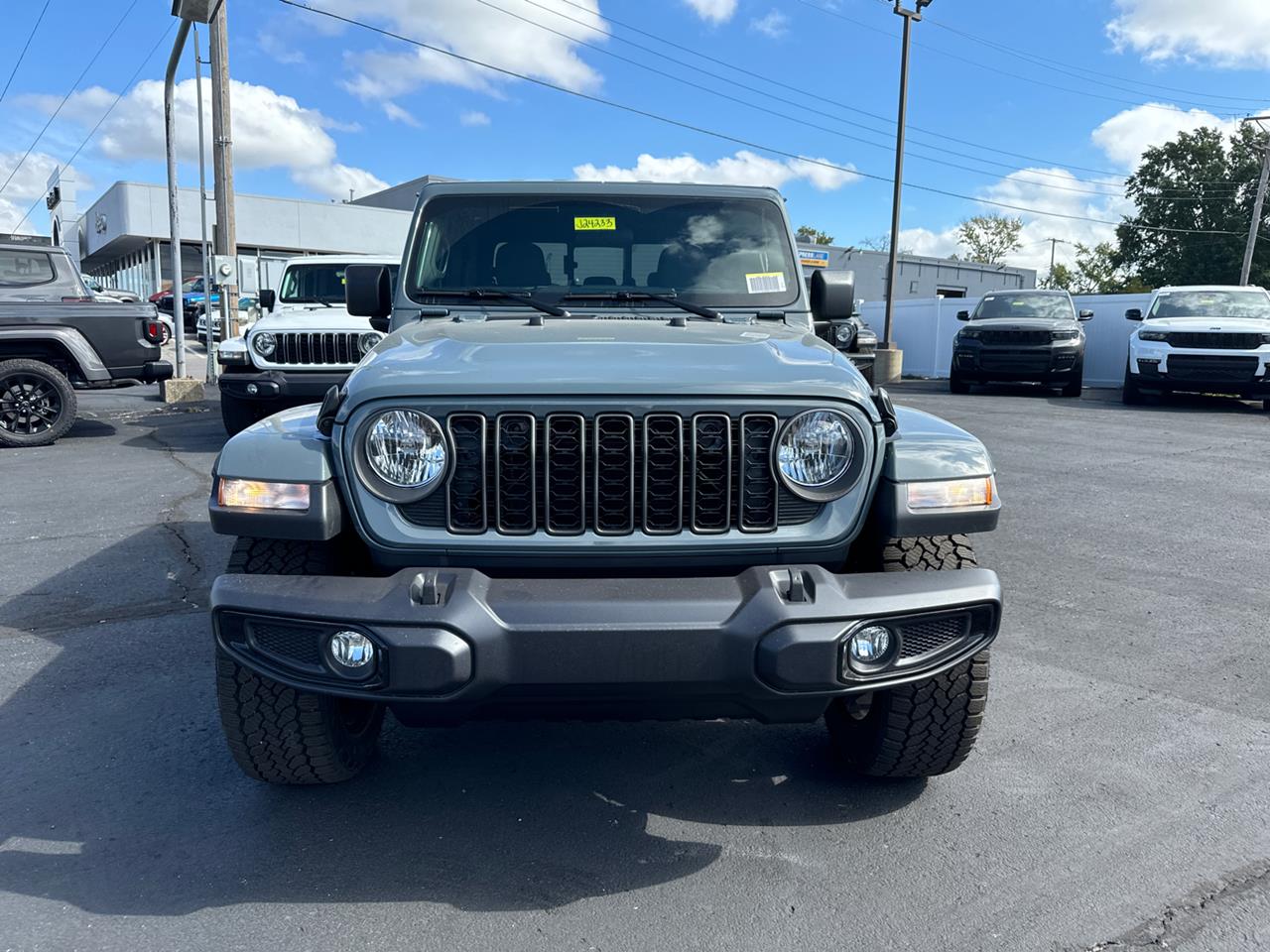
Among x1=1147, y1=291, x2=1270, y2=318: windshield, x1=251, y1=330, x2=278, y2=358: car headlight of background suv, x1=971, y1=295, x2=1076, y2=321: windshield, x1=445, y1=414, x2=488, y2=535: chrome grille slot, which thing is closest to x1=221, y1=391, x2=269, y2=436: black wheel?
x1=251, y1=330, x2=278, y2=358: car headlight of background suv

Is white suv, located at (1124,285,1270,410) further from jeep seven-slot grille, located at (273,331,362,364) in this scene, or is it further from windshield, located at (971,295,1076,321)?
jeep seven-slot grille, located at (273,331,362,364)

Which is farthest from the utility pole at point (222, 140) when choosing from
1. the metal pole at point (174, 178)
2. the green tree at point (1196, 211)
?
the green tree at point (1196, 211)

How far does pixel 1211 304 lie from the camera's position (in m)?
15.3

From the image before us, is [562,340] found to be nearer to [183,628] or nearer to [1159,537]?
[183,628]

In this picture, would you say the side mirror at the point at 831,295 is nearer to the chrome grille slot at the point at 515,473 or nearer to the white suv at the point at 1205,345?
the chrome grille slot at the point at 515,473

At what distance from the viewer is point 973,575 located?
2568mm

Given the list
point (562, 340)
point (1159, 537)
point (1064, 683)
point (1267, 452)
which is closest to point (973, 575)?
point (562, 340)

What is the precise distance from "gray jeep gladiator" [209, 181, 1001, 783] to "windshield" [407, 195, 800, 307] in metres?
0.91

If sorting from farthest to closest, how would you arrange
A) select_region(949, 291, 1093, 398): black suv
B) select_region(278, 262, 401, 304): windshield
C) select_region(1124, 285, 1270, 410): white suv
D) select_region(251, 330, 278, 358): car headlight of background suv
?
select_region(949, 291, 1093, 398): black suv → select_region(1124, 285, 1270, 410): white suv → select_region(278, 262, 401, 304): windshield → select_region(251, 330, 278, 358): car headlight of background suv

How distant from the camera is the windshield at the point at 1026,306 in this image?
56.8 feet

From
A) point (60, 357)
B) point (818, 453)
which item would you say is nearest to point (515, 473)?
point (818, 453)

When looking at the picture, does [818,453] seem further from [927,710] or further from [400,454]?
[400,454]

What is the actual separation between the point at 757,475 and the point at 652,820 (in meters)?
1.12

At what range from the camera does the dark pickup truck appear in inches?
401
